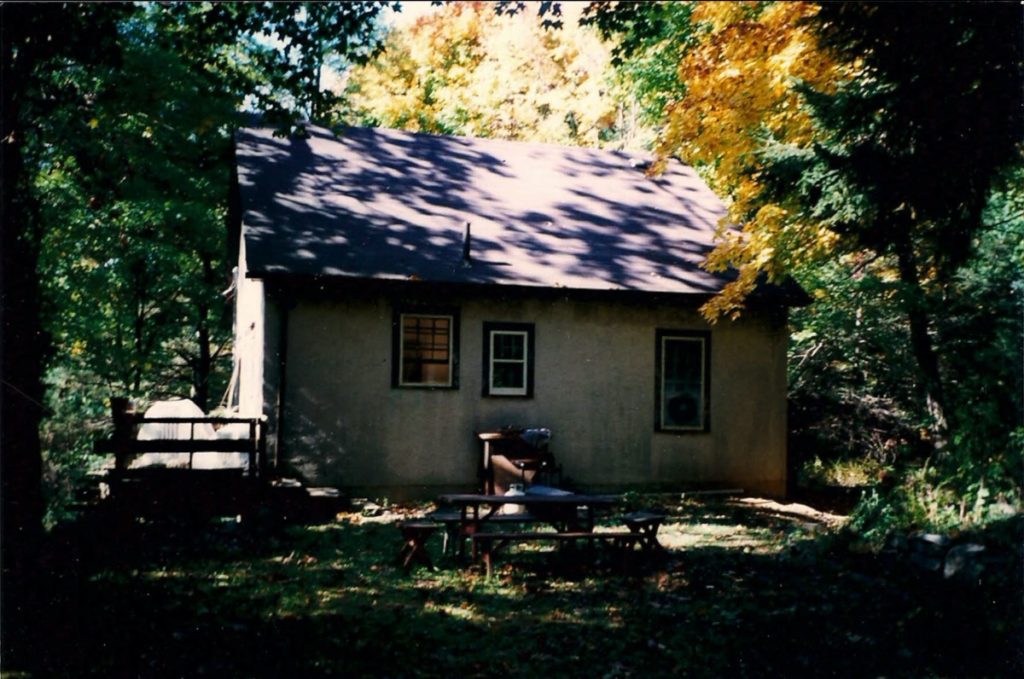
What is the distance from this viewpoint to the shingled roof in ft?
45.5

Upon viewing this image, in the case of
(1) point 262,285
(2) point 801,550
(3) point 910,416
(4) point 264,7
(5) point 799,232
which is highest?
(4) point 264,7

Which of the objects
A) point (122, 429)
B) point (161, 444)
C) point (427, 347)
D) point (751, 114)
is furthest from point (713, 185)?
point (122, 429)

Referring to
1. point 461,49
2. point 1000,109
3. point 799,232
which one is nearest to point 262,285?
point 799,232

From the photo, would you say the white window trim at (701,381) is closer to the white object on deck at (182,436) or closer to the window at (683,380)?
the window at (683,380)

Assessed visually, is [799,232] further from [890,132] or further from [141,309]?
[141,309]

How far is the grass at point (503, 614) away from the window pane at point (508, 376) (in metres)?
4.47

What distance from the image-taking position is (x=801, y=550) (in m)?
9.69

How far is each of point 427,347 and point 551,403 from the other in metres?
2.26

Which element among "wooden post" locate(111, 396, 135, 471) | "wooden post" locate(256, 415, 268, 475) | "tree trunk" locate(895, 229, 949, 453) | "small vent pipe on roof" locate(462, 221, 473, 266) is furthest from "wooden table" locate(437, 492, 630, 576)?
"tree trunk" locate(895, 229, 949, 453)

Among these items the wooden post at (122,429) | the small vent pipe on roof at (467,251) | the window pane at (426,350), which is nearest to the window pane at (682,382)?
the small vent pipe on roof at (467,251)

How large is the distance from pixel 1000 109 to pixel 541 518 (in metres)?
5.92

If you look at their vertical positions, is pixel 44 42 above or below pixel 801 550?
above

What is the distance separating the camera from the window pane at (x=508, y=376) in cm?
1412

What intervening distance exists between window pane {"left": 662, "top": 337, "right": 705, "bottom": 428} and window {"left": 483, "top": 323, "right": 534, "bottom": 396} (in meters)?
2.45
